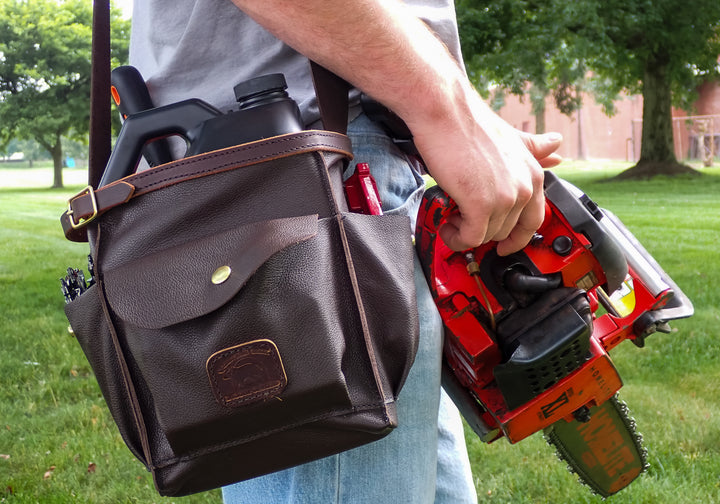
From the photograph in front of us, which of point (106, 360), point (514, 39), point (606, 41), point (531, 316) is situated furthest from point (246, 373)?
point (514, 39)

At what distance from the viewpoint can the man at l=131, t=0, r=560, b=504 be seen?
968 millimetres

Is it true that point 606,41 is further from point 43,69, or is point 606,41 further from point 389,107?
point 43,69

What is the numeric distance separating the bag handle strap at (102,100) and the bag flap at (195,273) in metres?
0.20

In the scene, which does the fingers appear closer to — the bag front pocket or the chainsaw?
the chainsaw

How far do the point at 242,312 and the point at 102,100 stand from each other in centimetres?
44

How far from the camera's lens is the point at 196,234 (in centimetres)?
95

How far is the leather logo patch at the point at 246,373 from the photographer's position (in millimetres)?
886

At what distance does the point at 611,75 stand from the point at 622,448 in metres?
22.3

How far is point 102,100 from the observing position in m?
1.11

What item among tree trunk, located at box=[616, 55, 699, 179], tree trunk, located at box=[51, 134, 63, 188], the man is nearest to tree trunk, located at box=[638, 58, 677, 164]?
tree trunk, located at box=[616, 55, 699, 179]

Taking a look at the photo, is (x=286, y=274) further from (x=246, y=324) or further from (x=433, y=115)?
(x=433, y=115)

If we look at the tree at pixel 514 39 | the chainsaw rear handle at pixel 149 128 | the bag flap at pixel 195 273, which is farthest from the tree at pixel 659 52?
the bag flap at pixel 195 273

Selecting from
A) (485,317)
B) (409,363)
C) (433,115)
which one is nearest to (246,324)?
(409,363)

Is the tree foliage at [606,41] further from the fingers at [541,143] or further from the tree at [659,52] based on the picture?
the fingers at [541,143]
